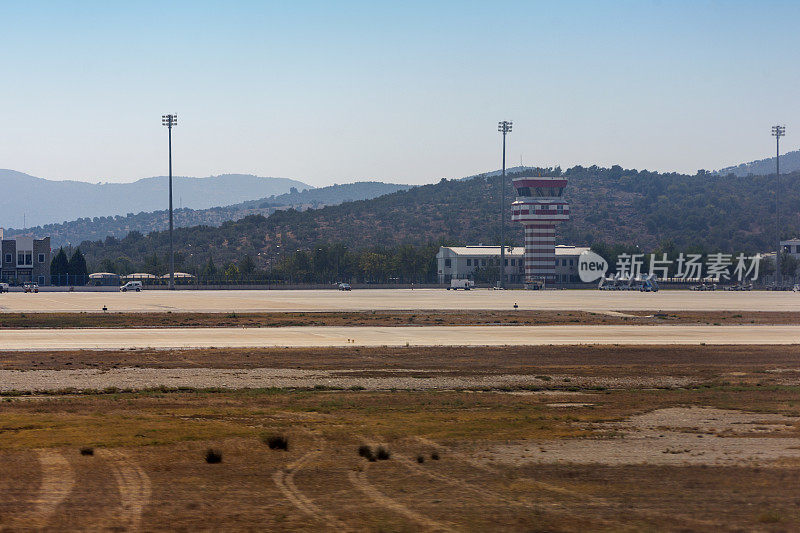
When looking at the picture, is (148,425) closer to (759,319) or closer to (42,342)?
(42,342)

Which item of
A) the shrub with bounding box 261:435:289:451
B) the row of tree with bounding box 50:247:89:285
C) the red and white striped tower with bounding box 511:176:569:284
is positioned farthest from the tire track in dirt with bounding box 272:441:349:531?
the red and white striped tower with bounding box 511:176:569:284

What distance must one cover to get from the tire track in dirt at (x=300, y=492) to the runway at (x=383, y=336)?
2779 cm

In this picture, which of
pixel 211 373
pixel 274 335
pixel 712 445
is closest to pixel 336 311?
pixel 274 335

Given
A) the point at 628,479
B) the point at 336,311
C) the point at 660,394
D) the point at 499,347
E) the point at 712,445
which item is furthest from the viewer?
the point at 336,311

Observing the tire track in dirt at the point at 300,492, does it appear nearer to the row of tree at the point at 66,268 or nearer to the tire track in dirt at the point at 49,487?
the tire track in dirt at the point at 49,487

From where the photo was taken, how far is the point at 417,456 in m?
18.4

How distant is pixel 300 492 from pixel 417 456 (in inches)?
146

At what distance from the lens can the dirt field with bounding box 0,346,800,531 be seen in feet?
46.2

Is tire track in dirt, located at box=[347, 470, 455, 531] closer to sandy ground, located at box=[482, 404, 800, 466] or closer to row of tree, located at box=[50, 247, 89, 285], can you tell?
sandy ground, located at box=[482, 404, 800, 466]

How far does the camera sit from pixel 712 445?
20.0 metres

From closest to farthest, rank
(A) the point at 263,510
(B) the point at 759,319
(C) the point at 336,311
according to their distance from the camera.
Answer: (A) the point at 263,510, (B) the point at 759,319, (C) the point at 336,311

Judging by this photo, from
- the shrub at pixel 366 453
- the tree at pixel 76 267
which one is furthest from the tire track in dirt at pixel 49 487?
the tree at pixel 76 267

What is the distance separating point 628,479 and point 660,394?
1328cm

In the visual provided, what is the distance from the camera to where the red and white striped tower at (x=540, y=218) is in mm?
181250
